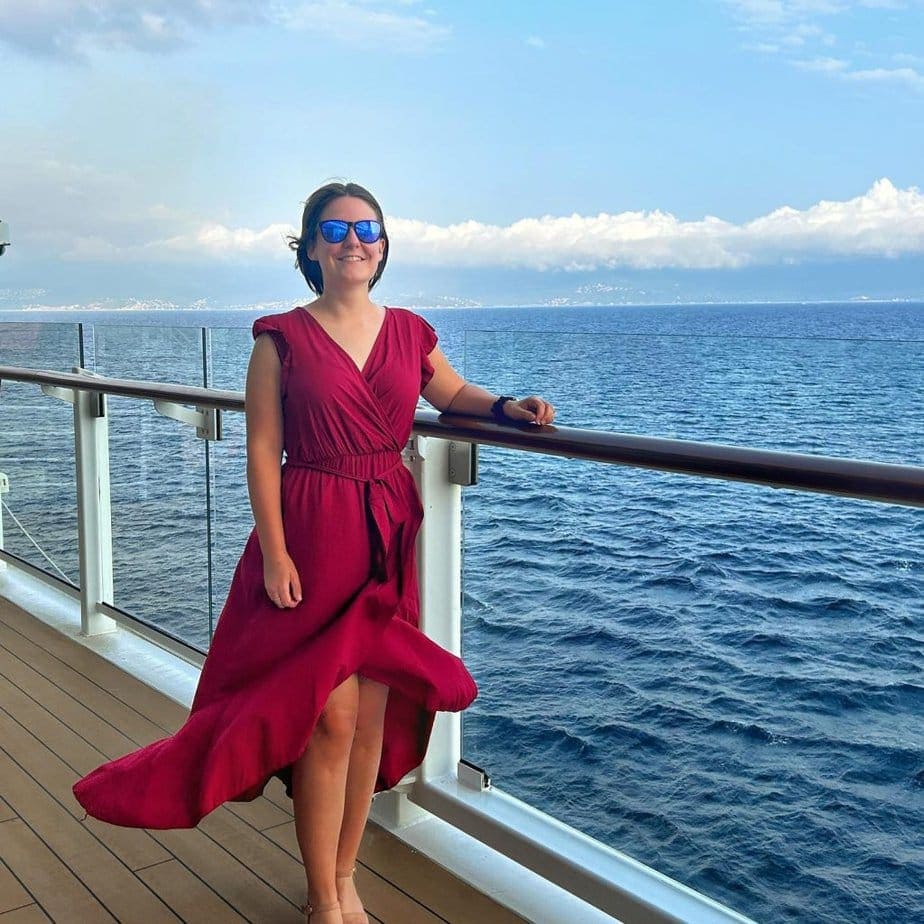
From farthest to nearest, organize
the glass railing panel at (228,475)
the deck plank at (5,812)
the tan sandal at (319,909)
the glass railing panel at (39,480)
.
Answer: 1. the glass railing panel at (39,480)
2. the glass railing panel at (228,475)
3. the deck plank at (5,812)
4. the tan sandal at (319,909)

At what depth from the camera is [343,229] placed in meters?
1.91

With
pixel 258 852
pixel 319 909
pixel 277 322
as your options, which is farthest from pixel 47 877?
pixel 277 322

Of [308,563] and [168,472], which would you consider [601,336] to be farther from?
[168,472]

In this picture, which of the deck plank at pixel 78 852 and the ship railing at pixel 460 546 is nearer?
the ship railing at pixel 460 546

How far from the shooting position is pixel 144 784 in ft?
6.33

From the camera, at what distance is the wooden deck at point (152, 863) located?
2.14 m

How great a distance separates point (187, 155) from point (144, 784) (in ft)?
171

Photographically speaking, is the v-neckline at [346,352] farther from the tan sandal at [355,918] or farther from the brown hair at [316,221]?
the tan sandal at [355,918]

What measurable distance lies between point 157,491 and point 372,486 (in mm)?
1829

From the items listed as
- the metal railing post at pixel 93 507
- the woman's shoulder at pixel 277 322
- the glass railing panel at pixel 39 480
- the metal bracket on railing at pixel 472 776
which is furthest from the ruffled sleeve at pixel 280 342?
the glass railing panel at pixel 39 480

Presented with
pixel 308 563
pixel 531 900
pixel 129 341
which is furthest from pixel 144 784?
pixel 129 341

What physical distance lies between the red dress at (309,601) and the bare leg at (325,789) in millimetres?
51

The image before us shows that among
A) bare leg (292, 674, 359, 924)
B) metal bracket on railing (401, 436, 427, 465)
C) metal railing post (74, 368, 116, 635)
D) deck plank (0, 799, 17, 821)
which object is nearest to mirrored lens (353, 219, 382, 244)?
metal bracket on railing (401, 436, 427, 465)

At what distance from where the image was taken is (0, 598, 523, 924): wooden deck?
7.02ft
